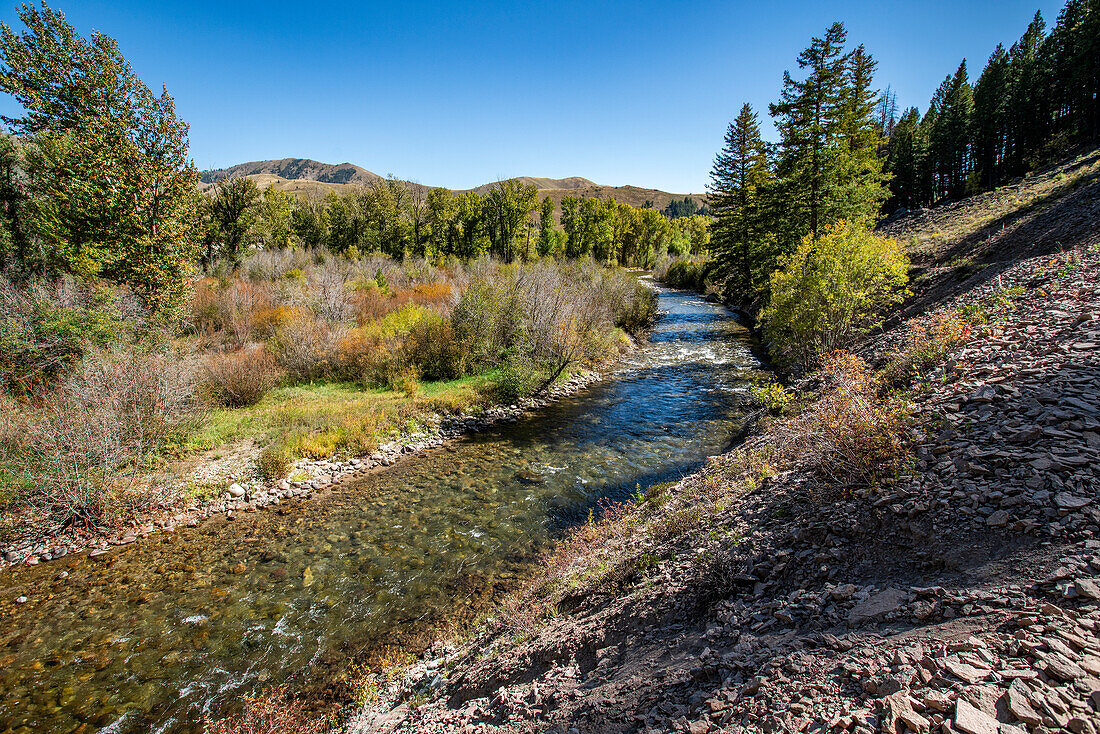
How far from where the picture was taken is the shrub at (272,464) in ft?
39.9

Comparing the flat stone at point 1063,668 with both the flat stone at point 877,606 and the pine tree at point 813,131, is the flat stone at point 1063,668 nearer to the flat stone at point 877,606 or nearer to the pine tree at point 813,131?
the flat stone at point 877,606

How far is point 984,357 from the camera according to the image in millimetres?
6301

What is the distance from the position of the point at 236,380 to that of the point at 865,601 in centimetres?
1976

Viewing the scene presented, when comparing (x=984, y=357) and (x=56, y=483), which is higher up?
(x=984, y=357)

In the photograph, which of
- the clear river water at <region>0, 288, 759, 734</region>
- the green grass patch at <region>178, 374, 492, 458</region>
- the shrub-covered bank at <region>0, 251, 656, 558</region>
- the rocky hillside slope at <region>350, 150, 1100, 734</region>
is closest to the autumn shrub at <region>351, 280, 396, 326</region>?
the shrub-covered bank at <region>0, 251, 656, 558</region>

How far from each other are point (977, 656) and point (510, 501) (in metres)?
9.85

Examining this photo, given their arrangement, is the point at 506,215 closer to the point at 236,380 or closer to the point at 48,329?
the point at 236,380

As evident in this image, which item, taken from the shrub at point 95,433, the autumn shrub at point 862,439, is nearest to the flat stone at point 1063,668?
the autumn shrub at point 862,439

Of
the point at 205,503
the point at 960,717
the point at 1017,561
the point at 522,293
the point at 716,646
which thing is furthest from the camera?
the point at 522,293

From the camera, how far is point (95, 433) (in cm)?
992

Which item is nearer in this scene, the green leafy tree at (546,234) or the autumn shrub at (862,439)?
the autumn shrub at (862,439)

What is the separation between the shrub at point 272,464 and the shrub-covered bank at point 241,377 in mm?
Answer: 38

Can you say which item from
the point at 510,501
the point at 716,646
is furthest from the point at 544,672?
the point at 510,501

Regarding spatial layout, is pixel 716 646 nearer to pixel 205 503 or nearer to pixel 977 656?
pixel 977 656
